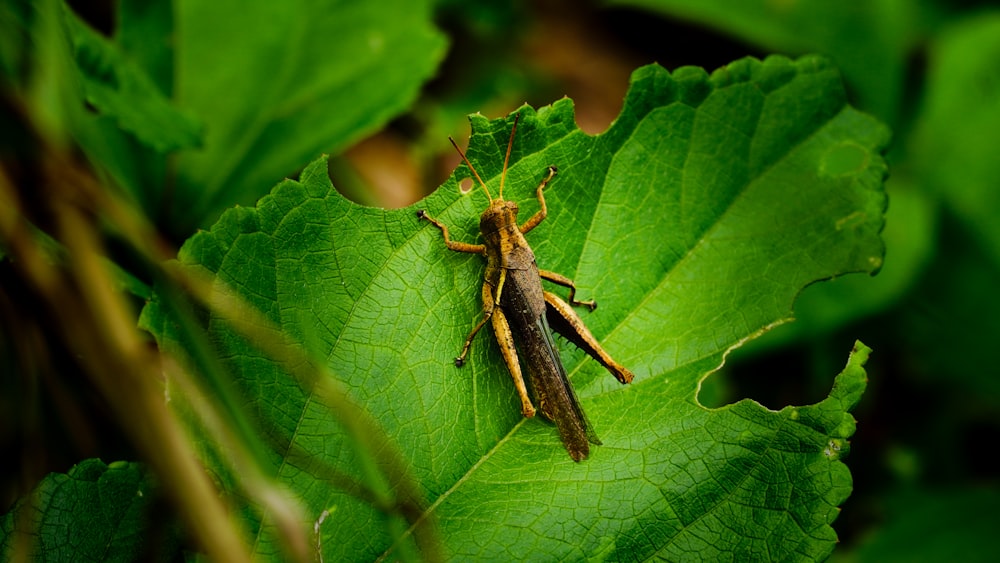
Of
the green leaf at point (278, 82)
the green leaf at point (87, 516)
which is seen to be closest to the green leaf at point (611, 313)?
the green leaf at point (87, 516)

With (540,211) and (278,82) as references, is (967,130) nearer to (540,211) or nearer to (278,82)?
(540,211)

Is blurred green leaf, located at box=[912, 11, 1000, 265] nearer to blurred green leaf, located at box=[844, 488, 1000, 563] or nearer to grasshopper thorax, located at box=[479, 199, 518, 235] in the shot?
blurred green leaf, located at box=[844, 488, 1000, 563]

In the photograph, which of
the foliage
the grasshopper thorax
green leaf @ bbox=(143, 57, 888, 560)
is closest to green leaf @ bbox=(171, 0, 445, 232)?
the foliage

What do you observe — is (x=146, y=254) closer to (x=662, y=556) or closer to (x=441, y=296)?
(x=441, y=296)

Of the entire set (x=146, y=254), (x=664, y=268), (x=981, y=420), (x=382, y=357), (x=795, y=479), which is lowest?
(x=981, y=420)

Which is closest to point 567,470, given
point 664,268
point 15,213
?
point 664,268

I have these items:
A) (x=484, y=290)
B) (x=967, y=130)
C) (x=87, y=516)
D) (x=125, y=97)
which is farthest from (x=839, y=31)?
(x=87, y=516)
